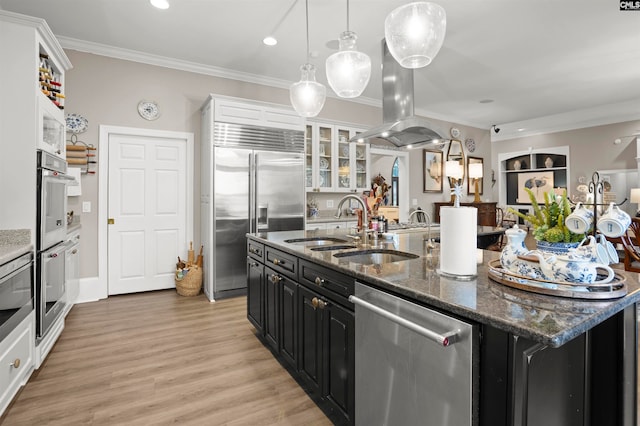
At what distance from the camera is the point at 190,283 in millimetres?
4180

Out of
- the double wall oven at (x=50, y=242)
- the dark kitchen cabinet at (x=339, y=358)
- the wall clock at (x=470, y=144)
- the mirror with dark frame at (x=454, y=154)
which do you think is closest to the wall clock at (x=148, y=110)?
the double wall oven at (x=50, y=242)

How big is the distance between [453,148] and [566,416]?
682 cm

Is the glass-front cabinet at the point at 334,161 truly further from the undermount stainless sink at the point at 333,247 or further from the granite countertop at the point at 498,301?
the granite countertop at the point at 498,301

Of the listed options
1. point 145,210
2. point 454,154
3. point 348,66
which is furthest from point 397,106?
point 454,154

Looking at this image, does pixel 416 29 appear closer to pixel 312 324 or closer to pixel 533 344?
pixel 533 344

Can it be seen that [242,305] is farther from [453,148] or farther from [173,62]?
[453,148]

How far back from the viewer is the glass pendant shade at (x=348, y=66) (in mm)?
2268

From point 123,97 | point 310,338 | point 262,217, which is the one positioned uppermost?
point 123,97

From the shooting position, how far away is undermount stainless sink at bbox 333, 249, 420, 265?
80.7 inches

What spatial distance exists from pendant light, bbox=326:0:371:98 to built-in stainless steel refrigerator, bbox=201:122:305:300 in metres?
2.18

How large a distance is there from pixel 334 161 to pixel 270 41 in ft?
7.04

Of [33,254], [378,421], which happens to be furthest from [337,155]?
[378,421]

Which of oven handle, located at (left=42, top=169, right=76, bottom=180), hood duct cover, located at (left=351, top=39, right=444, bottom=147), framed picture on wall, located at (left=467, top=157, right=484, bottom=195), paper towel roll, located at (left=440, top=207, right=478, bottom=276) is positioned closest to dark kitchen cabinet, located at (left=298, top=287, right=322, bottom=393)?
paper towel roll, located at (left=440, top=207, right=478, bottom=276)

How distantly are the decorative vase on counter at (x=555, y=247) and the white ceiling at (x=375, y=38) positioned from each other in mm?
2788
